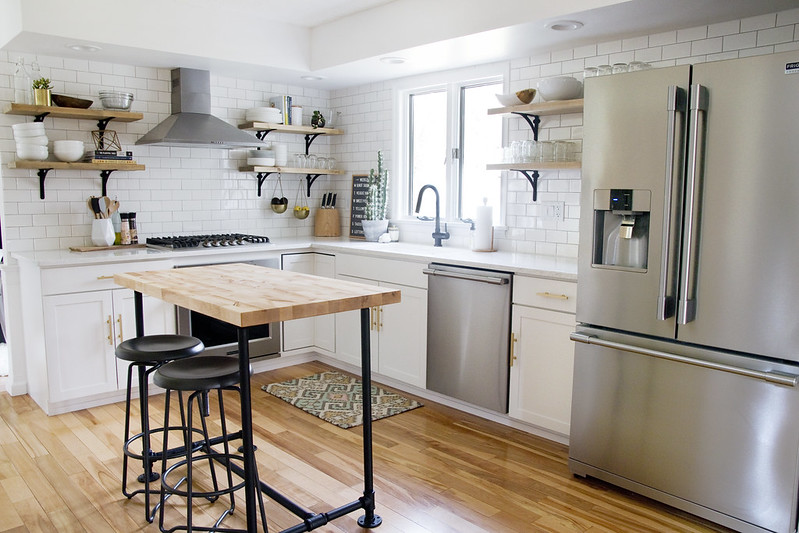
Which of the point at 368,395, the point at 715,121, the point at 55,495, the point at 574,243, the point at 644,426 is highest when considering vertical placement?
the point at 715,121

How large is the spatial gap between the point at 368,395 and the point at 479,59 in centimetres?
265

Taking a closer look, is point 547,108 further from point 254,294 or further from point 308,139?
point 308,139

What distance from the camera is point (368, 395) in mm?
2537

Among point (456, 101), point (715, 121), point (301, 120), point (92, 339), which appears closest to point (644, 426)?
point (715, 121)

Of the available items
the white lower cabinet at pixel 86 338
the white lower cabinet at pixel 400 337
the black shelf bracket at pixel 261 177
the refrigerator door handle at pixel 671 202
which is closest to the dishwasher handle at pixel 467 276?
the white lower cabinet at pixel 400 337

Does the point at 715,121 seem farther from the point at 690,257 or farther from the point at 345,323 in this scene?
the point at 345,323

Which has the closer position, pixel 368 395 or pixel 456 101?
pixel 368 395

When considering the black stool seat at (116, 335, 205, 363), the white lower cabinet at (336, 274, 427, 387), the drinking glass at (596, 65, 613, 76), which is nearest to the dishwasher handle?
the white lower cabinet at (336, 274, 427, 387)

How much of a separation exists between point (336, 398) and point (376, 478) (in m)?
1.17

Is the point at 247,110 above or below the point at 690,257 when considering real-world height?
above

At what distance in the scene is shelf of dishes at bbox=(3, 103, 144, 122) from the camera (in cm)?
391

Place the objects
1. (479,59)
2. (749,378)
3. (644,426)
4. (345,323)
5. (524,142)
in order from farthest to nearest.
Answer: (345,323), (479,59), (524,142), (644,426), (749,378)

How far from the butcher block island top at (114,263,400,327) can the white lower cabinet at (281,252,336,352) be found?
1773 millimetres

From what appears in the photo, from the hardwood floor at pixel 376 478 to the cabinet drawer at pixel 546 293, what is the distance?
77 cm
